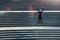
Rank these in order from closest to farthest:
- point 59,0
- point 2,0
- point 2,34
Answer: point 2,34 < point 59,0 < point 2,0

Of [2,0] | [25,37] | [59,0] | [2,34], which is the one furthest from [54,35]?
[2,0]

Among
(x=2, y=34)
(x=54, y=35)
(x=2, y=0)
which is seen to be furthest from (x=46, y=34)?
(x=2, y=0)

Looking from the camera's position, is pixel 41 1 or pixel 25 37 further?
pixel 41 1

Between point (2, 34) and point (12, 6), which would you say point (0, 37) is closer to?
point (2, 34)

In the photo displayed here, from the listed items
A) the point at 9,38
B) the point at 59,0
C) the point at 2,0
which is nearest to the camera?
the point at 9,38

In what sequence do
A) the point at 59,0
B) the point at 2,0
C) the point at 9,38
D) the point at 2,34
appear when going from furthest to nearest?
the point at 2,0 < the point at 59,0 < the point at 2,34 < the point at 9,38

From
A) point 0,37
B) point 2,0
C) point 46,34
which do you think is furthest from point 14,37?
point 2,0

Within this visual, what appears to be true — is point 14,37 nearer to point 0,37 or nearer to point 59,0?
point 0,37

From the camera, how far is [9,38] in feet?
5.09

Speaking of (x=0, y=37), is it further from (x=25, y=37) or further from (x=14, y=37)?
(x=25, y=37)

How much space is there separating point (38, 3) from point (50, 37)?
3.04 meters

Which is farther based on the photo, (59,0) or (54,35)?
(59,0)

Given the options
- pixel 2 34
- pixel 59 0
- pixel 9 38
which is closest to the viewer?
pixel 9 38

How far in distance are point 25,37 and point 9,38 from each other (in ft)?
0.54
